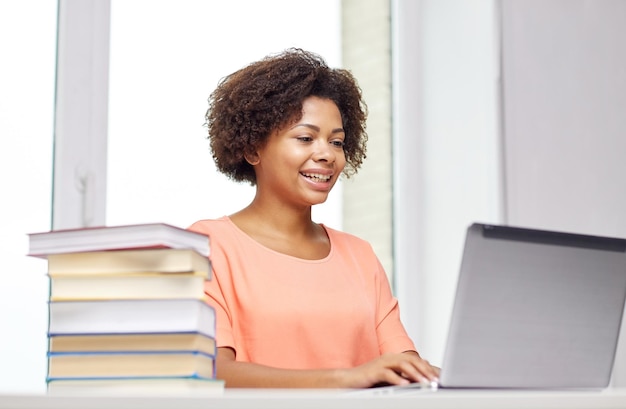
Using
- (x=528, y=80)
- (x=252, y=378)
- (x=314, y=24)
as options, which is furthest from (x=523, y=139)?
(x=252, y=378)

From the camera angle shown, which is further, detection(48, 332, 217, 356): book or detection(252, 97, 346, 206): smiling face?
detection(252, 97, 346, 206): smiling face

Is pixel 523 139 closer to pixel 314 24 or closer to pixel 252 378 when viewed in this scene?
pixel 314 24

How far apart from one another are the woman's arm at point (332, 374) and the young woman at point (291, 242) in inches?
2.2

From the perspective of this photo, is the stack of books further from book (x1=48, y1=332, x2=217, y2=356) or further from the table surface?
the table surface

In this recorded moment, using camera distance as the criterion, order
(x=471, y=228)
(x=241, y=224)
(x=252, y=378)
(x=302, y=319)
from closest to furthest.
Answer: (x=471, y=228) → (x=252, y=378) → (x=302, y=319) → (x=241, y=224)

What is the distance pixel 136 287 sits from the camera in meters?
1.17

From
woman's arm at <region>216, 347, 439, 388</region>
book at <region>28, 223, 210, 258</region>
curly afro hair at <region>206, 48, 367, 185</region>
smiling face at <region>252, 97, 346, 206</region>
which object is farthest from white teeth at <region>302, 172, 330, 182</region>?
book at <region>28, 223, 210, 258</region>

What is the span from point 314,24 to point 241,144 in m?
1.39

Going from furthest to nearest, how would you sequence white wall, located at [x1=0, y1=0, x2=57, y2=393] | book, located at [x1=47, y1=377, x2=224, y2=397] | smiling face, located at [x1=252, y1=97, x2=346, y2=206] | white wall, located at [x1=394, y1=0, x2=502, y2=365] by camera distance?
white wall, located at [x1=394, y1=0, x2=502, y2=365] < white wall, located at [x1=0, y1=0, x2=57, y2=393] < smiling face, located at [x1=252, y1=97, x2=346, y2=206] < book, located at [x1=47, y1=377, x2=224, y2=397]

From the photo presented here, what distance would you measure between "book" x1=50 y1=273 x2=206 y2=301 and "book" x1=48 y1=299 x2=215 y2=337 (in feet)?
0.04

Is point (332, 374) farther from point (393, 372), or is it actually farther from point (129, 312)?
point (129, 312)

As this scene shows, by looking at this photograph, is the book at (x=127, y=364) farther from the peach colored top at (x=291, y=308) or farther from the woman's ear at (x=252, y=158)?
the woman's ear at (x=252, y=158)

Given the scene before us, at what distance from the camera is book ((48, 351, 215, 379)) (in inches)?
44.7

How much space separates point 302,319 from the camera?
6.37ft
